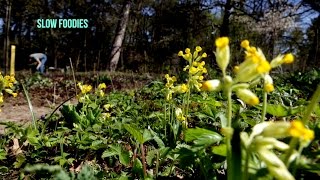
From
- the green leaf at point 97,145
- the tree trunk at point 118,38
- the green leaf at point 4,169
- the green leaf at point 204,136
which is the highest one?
the tree trunk at point 118,38

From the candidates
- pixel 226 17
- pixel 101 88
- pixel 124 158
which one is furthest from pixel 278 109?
pixel 226 17

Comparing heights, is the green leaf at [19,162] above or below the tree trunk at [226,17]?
below

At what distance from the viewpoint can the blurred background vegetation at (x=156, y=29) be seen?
19.3m

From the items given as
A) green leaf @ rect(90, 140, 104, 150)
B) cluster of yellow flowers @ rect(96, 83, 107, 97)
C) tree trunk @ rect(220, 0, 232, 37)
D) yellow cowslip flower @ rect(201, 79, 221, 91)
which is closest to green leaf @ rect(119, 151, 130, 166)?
green leaf @ rect(90, 140, 104, 150)

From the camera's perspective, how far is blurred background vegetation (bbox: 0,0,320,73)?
1928 centimetres

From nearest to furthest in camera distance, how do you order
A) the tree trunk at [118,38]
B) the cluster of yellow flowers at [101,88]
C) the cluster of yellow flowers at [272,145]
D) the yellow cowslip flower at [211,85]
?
the cluster of yellow flowers at [272,145] < the yellow cowslip flower at [211,85] < the cluster of yellow flowers at [101,88] < the tree trunk at [118,38]

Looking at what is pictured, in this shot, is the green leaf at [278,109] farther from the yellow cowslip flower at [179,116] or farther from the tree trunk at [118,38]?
the tree trunk at [118,38]

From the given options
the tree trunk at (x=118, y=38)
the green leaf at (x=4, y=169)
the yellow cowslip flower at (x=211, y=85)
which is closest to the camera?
the yellow cowslip flower at (x=211, y=85)

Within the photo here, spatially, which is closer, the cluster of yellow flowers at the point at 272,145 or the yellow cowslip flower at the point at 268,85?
the cluster of yellow flowers at the point at 272,145

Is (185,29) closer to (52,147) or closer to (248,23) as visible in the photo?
(248,23)

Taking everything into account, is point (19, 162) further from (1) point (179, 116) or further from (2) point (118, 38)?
(2) point (118, 38)

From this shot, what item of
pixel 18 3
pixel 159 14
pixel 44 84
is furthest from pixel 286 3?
pixel 18 3

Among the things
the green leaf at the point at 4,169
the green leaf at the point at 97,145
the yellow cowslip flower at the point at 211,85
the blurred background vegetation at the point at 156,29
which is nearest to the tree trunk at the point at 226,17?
the blurred background vegetation at the point at 156,29

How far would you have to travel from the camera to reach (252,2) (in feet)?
65.1
